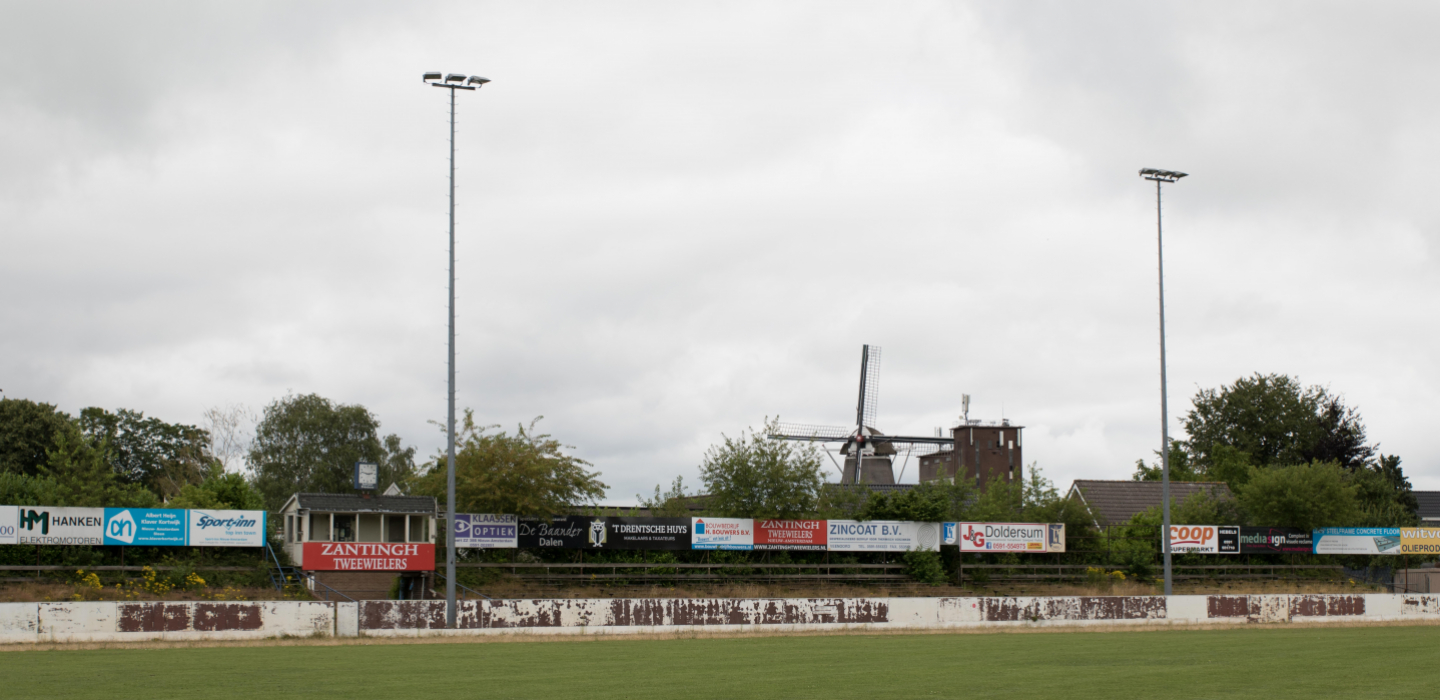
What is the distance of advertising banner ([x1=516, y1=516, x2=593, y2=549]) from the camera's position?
43750mm

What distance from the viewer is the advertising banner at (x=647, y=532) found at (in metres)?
45.4

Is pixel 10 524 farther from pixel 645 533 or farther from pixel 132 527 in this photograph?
pixel 645 533

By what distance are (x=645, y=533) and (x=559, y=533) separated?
3466 millimetres

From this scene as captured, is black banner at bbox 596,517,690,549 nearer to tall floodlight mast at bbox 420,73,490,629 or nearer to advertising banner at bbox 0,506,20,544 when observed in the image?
tall floodlight mast at bbox 420,73,490,629

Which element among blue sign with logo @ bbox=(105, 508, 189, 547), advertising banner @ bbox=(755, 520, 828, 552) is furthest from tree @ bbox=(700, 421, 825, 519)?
blue sign with logo @ bbox=(105, 508, 189, 547)

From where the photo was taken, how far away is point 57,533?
3834 centimetres

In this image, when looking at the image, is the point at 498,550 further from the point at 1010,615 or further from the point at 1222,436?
the point at 1222,436

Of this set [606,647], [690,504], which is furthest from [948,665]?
[690,504]

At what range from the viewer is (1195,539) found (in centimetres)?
5394

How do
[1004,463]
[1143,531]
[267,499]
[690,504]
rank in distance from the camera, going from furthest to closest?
1. [1004,463]
2. [267,499]
3. [690,504]
4. [1143,531]

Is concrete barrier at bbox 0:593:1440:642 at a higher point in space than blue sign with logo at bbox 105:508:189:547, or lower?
lower

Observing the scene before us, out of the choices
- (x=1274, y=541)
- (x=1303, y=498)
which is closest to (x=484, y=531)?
(x=1274, y=541)

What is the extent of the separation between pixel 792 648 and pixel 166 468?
2987 inches

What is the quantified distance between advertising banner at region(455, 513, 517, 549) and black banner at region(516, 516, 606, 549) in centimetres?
36
